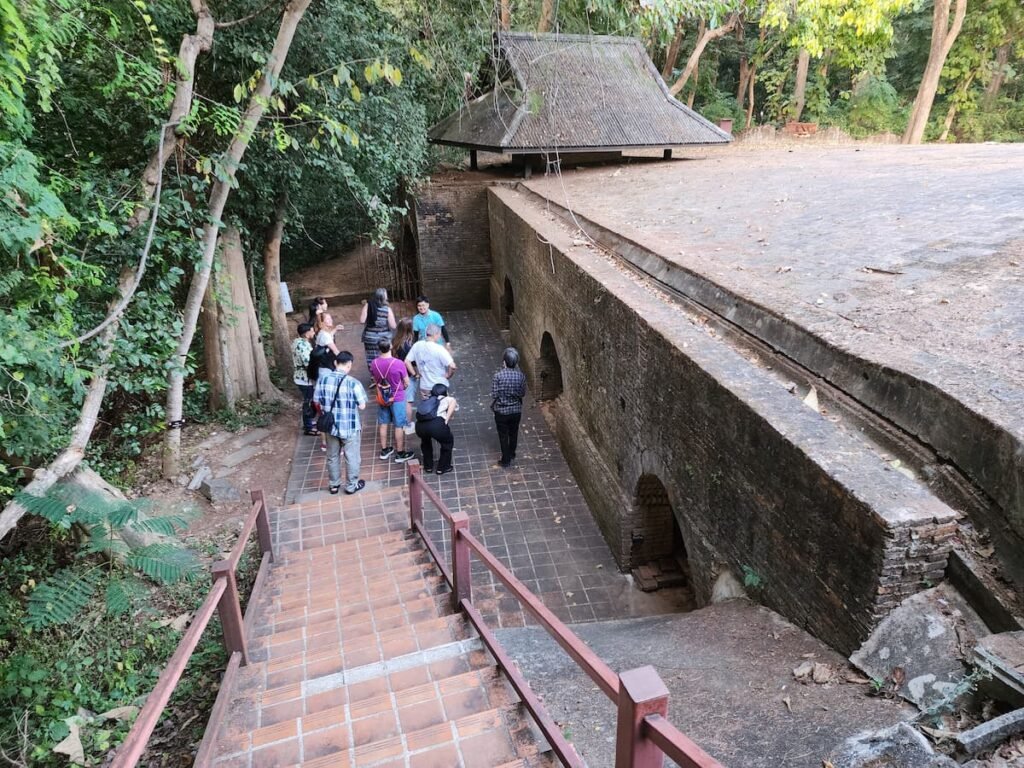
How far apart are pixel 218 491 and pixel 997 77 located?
91.4 ft

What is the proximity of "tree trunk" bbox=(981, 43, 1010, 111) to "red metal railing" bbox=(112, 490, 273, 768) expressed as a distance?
90.7 ft

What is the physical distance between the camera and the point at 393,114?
928 centimetres

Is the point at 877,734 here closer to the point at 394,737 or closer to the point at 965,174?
the point at 394,737

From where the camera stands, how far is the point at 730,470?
4035 mm

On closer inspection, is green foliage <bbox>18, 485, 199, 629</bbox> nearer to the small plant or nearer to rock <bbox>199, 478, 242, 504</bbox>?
rock <bbox>199, 478, 242, 504</bbox>

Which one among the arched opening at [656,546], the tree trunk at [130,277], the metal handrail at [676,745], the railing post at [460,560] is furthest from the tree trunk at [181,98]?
the metal handrail at [676,745]

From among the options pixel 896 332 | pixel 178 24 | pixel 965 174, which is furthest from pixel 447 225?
pixel 896 332

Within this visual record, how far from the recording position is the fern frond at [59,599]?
4.54 metres

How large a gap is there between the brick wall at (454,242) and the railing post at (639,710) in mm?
13922

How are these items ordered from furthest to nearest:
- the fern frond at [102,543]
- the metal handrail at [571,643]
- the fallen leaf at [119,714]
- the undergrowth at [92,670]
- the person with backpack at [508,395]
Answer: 1. the person with backpack at [508,395]
2. the fern frond at [102,543]
3. the fallen leaf at [119,714]
4. the undergrowth at [92,670]
5. the metal handrail at [571,643]

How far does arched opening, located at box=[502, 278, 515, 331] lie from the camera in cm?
1355

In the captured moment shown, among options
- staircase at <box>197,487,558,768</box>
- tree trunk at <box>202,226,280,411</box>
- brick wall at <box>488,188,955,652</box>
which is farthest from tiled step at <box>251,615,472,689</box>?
tree trunk at <box>202,226,280,411</box>

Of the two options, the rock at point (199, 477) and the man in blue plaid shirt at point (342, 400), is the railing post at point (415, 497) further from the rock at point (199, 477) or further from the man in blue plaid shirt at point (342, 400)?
the rock at point (199, 477)

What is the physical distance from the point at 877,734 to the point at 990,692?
1.61 ft
